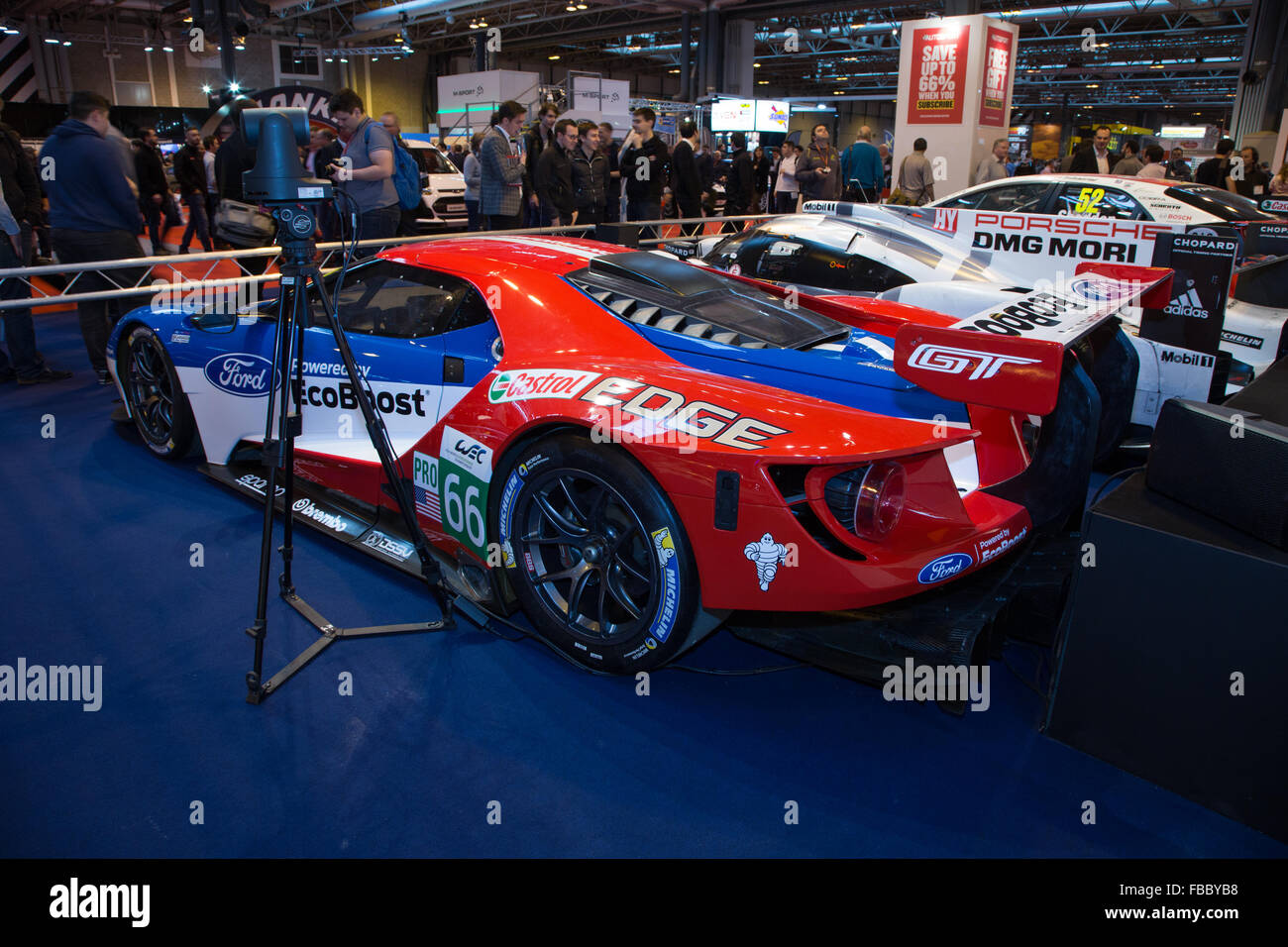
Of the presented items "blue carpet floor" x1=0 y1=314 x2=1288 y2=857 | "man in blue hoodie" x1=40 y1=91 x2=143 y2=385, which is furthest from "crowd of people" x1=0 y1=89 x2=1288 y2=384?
"blue carpet floor" x1=0 y1=314 x2=1288 y2=857

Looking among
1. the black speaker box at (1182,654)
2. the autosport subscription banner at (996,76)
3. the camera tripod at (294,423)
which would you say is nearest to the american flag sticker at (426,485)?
the camera tripod at (294,423)

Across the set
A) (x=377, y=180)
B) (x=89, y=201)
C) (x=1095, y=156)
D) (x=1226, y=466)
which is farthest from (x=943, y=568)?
(x=1095, y=156)

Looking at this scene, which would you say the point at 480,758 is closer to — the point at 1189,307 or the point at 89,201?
the point at 1189,307

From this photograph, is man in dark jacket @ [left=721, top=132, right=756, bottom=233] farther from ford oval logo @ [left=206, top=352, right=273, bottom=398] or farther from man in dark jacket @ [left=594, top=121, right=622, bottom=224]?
ford oval logo @ [left=206, top=352, right=273, bottom=398]

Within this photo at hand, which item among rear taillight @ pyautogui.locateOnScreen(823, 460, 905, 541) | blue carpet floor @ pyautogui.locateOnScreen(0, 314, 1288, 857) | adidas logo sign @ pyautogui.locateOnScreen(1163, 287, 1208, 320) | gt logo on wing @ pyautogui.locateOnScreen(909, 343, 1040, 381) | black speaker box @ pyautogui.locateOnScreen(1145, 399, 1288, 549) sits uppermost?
gt logo on wing @ pyautogui.locateOnScreen(909, 343, 1040, 381)

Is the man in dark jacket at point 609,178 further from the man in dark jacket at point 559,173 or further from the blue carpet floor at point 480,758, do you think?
the blue carpet floor at point 480,758

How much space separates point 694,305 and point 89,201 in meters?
4.76

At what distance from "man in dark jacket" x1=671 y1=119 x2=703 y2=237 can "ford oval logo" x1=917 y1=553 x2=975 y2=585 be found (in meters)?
8.46

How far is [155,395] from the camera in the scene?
171 inches

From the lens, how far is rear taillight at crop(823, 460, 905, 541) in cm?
231

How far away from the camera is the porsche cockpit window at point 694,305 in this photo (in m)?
2.95

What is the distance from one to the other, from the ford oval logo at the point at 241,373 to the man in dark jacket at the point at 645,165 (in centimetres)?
682
